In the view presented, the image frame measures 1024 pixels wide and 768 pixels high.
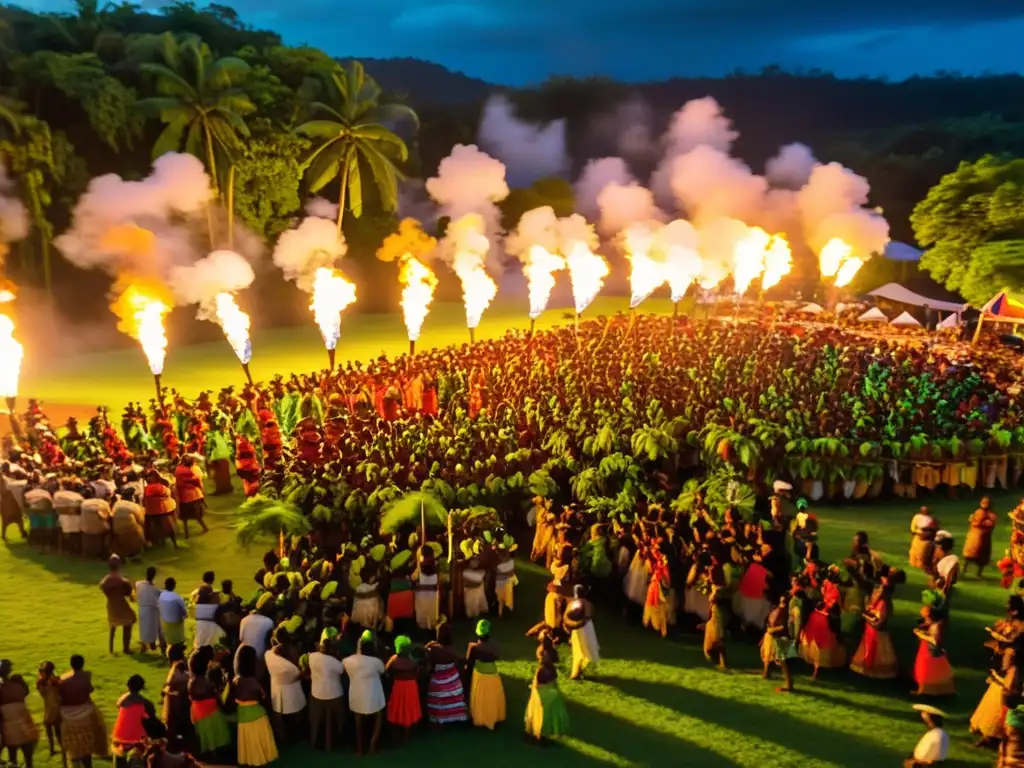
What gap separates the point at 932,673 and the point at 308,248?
1124 inches

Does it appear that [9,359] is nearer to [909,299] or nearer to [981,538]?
[981,538]

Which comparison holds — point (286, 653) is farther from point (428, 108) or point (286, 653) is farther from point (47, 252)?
point (428, 108)

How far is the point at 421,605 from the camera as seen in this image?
31.6ft

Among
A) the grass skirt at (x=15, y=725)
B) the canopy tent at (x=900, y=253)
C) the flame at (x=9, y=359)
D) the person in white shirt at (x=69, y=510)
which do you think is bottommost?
the grass skirt at (x=15, y=725)

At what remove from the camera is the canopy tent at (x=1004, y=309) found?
87.6 feet

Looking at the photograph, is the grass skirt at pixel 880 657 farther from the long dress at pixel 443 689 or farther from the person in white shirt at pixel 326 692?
the person in white shirt at pixel 326 692

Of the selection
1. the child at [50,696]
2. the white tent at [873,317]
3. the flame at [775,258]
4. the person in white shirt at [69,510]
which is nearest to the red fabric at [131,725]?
the child at [50,696]

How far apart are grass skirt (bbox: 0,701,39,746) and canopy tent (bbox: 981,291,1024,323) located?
88.6ft

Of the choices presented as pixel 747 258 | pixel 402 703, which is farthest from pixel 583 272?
pixel 402 703

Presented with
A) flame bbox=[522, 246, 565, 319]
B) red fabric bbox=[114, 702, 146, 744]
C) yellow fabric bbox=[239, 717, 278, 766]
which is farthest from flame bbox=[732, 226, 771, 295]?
red fabric bbox=[114, 702, 146, 744]

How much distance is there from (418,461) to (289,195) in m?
24.4

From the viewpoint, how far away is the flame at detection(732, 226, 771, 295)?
89.2 feet

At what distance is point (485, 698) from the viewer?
786 cm

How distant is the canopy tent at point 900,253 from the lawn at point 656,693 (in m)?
31.3
